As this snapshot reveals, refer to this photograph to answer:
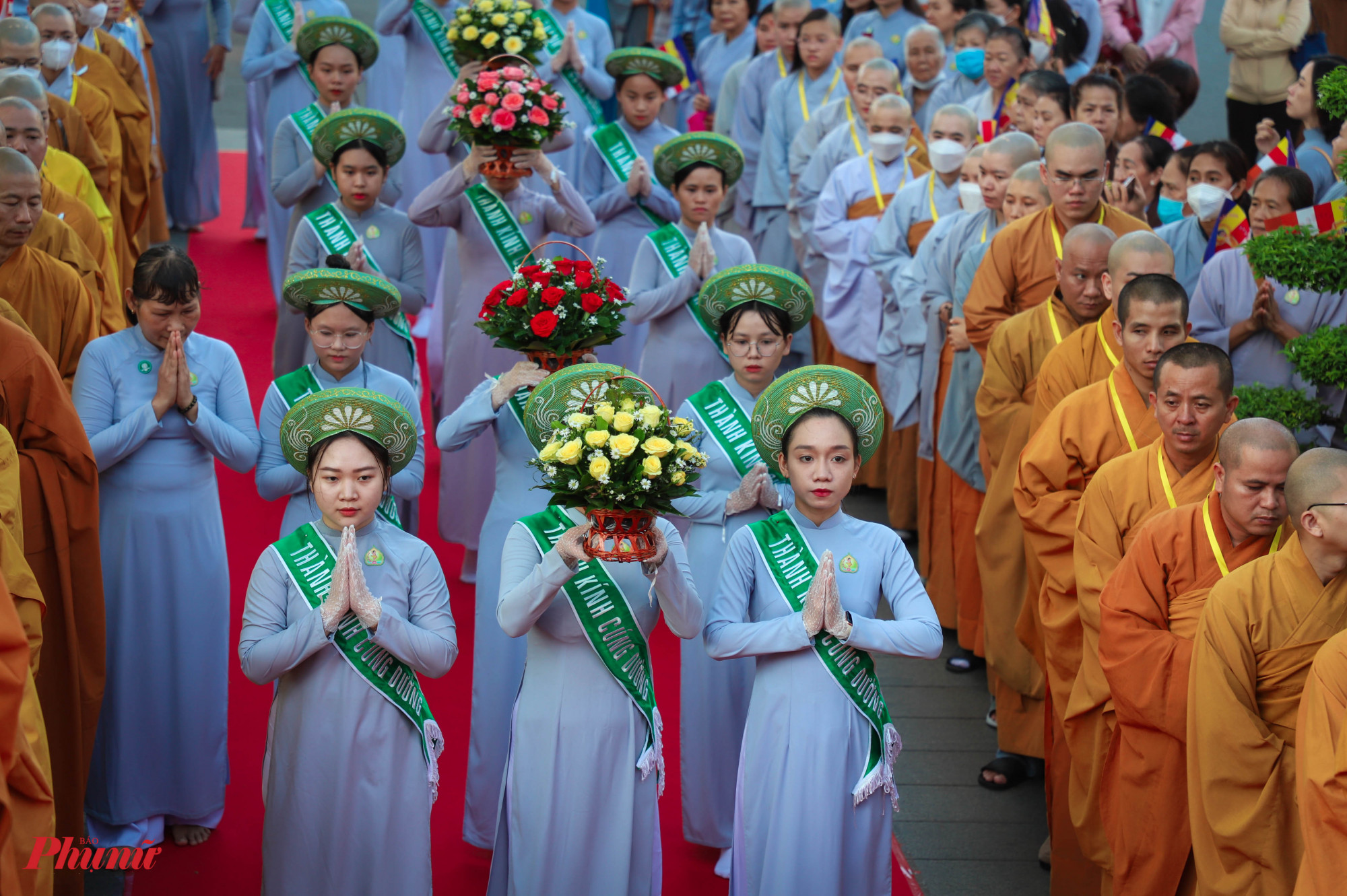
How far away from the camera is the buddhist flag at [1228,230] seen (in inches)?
213

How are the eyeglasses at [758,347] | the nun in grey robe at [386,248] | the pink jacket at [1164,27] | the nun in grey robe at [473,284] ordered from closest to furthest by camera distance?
the eyeglasses at [758,347], the nun in grey robe at [386,248], the nun in grey robe at [473,284], the pink jacket at [1164,27]

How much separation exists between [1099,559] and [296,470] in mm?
2390

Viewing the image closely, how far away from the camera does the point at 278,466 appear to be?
4.54m

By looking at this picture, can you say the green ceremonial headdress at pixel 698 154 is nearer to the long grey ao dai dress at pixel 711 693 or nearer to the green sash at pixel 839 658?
the long grey ao dai dress at pixel 711 693

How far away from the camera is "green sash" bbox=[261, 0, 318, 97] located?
28.2 ft

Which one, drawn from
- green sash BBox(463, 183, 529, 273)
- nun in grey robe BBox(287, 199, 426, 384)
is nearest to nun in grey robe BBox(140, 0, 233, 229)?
nun in grey robe BBox(287, 199, 426, 384)

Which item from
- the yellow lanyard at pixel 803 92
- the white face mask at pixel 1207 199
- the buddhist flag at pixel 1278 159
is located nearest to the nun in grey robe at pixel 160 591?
the white face mask at pixel 1207 199

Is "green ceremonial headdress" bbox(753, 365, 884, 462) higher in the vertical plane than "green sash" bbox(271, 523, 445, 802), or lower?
higher

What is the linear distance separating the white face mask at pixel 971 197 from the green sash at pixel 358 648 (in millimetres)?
3826

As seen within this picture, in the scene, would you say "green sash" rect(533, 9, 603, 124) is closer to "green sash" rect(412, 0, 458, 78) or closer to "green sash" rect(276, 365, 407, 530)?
"green sash" rect(412, 0, 458, 78)

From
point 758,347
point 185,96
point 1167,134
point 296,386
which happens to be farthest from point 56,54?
point 1167,134

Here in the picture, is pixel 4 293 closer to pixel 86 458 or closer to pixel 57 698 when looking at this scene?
pixel 86 458

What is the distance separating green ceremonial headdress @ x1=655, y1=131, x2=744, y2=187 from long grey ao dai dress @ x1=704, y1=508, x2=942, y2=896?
266cm

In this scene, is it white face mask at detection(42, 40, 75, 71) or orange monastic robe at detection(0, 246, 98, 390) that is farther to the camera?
white face mask at detection(42, 40, 75, 71)
